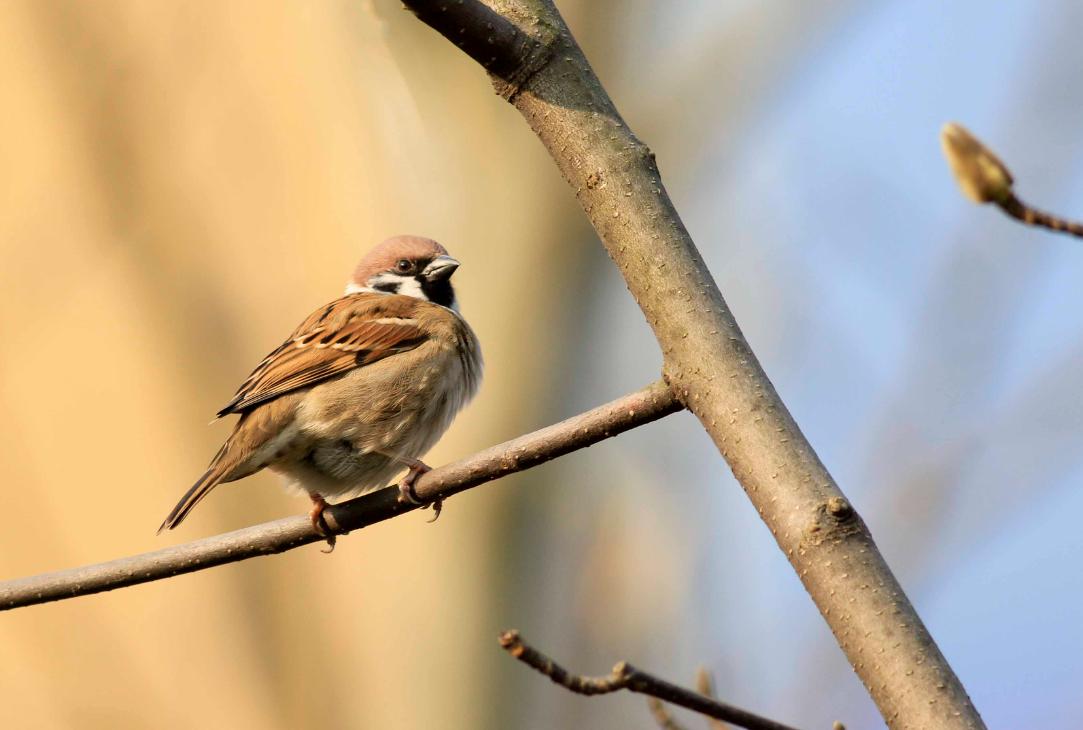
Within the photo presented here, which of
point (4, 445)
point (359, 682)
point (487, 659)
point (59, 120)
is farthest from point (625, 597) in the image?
point (59, 120)

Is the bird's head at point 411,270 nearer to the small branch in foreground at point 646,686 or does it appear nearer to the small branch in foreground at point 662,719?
the small branch in foreground at point 662,719

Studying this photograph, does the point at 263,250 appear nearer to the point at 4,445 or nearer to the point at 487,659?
the point at 4,445

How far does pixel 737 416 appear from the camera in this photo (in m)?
1.68

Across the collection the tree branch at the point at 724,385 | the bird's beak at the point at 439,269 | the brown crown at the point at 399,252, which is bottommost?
the tree branch at the point at 724,385

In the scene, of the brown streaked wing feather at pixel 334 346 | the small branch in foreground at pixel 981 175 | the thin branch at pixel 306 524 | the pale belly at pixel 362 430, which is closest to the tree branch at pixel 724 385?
the thin branch at pixel 306 524

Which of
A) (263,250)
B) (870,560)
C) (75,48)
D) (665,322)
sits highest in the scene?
(75,48)

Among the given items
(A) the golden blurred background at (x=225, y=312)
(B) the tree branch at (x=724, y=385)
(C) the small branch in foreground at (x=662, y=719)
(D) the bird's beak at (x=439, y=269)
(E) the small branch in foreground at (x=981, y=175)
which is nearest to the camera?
(E) the small branch in foreground at (x=981, y=175)

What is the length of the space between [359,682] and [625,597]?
4.92 feet

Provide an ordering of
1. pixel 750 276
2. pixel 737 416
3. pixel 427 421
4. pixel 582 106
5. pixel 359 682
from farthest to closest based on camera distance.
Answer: pixel 359 682 → pixel 750 276 → pixel 427 421 → pixel 582 106 → pixel 737 416

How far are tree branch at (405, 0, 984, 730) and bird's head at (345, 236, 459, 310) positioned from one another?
2988mm

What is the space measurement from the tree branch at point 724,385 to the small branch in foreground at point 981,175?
17.9 inches

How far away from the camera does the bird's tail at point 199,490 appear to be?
3.36 metres

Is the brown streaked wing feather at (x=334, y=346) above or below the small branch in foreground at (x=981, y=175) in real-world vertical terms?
above

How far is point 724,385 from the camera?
1693 mm
